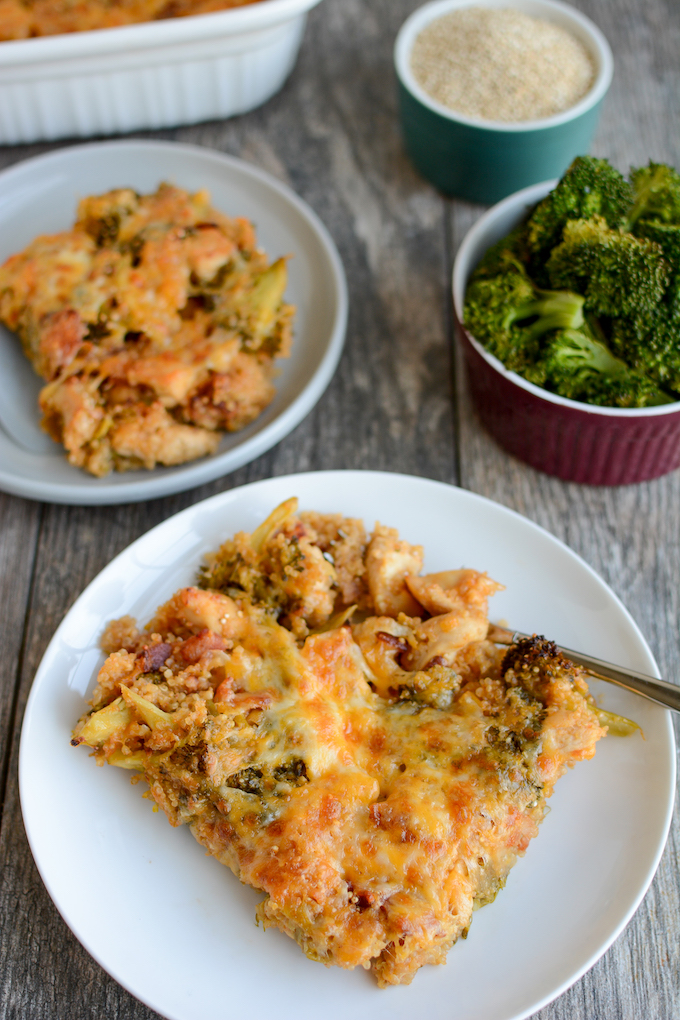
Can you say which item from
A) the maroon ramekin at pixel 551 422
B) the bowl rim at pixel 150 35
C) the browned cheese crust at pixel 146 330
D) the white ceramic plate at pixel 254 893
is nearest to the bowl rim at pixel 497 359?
the maroon ramekin at pixel 551 422

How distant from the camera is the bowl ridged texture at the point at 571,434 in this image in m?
1.99

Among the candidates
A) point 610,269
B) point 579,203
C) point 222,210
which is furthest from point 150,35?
point 610,269

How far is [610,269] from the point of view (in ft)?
6.34

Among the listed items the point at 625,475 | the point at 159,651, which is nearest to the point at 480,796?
the point at 159,651

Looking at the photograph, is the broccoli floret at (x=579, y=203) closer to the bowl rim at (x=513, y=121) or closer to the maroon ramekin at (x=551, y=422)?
the maroon ramekin at (x=551, y=422)

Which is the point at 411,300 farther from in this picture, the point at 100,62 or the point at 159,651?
the point at 159,651

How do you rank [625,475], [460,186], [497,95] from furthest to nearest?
[460,186] < [497,95] < [625,475]

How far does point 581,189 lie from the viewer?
205 cm

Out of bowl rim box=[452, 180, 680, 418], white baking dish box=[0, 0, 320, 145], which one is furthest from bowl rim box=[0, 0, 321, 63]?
bowl rim box=[452, 180, 680, 418]

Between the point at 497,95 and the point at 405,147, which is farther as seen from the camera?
the point at 405,147

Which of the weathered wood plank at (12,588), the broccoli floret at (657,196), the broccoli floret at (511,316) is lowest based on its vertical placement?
the weathered wood plank at (12,588)

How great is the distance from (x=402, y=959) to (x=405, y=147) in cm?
254

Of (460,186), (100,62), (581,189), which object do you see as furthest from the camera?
(460,186)

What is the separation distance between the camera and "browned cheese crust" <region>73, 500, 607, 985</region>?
4.47ft
